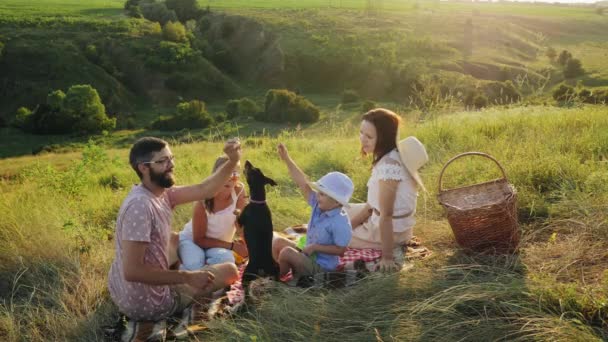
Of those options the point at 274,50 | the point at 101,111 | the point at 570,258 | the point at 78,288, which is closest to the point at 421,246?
the point at 570,258

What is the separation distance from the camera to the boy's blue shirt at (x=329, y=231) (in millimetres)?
4336

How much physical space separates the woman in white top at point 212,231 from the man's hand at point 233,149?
0.48m

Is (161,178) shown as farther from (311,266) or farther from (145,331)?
(311,266)

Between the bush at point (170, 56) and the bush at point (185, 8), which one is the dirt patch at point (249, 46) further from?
the bush at point (170, 56)

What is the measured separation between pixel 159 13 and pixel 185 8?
519cm

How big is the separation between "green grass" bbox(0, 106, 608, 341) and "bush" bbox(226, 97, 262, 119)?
3256cm

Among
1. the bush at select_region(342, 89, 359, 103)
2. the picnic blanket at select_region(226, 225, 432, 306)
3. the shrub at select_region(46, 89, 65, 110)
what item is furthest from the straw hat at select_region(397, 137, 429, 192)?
the bush at select_region(342, 89, 359, 103)

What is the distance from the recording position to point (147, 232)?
341 centimetres

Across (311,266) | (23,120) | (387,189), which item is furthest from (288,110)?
(311,266)

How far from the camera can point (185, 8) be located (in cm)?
7762

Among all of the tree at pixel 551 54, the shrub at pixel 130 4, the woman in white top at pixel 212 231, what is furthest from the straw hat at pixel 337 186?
the shrub at pixel 130 4

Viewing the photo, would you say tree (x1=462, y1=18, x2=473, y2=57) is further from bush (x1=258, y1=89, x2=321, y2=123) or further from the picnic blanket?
the picnic blanket

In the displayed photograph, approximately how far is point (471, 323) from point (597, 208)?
2.19 meters

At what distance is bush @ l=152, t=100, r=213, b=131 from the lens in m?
38.7
